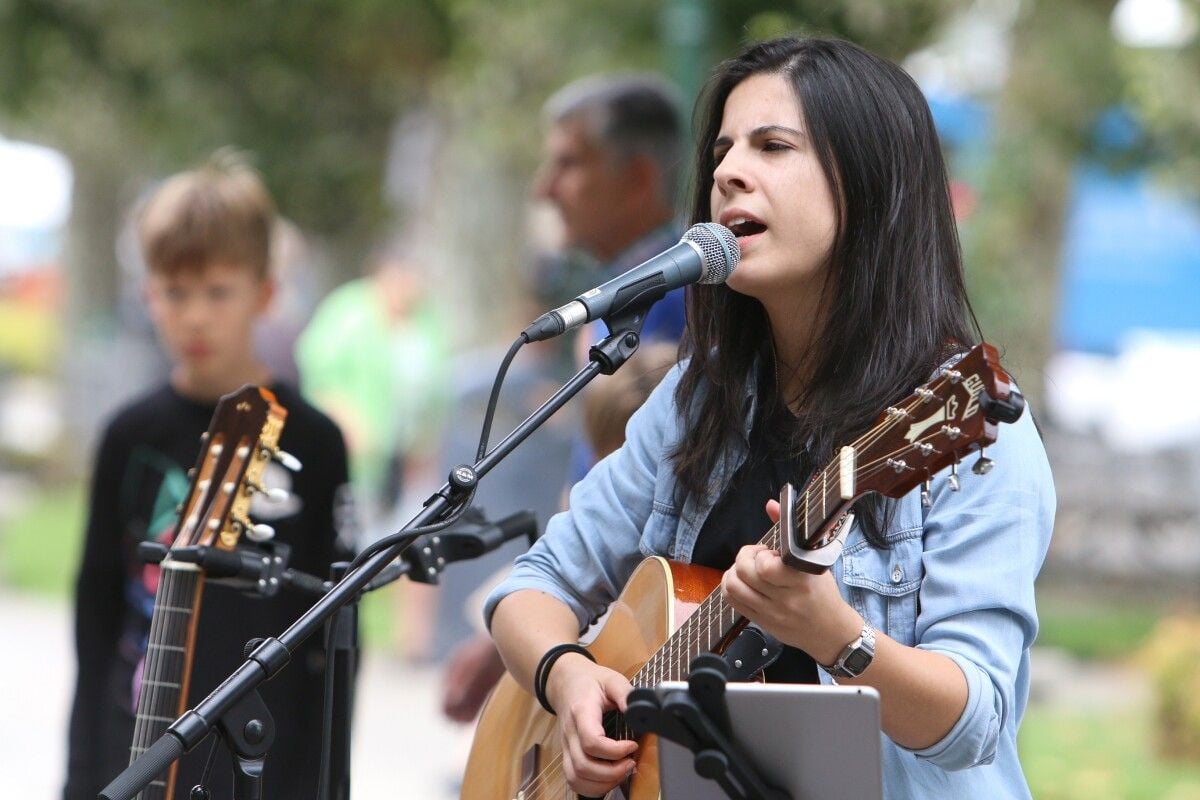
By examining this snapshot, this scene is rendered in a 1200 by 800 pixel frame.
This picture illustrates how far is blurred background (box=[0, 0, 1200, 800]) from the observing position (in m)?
6.75

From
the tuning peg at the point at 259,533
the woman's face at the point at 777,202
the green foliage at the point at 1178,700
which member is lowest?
the tuning peg at the point at 259,533

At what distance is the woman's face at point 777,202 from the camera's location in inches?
92.5

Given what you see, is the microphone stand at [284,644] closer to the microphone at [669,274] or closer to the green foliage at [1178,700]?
the microphone at [669,274]

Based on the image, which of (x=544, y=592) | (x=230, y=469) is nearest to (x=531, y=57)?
(x=230, y=469)

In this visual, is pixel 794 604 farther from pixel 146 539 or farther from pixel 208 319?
pixel 208 319

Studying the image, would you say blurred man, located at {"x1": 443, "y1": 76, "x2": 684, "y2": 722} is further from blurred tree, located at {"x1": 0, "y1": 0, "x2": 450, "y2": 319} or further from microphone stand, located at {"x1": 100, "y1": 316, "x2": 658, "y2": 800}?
blurred tree, located at {"x1": 0, "y1": 0, "x2": 450, "y2": 319}

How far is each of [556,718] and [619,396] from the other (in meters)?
0.91

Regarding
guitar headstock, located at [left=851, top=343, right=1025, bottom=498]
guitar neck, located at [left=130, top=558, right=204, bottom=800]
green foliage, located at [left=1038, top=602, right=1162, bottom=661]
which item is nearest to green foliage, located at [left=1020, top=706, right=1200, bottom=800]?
green foliage, located at [left=1038, top=602, right=1162, bottom=661]

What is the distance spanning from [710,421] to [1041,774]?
4.29 m

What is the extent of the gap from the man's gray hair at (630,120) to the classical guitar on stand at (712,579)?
6.50 feet

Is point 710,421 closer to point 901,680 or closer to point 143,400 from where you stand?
point 901,680

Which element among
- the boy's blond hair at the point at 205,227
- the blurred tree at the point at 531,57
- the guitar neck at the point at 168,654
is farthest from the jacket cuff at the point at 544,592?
the boy's blond hair at the point at 205,227

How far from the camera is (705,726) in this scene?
193 cm

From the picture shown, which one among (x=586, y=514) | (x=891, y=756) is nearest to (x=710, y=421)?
(x=586, y=514)
